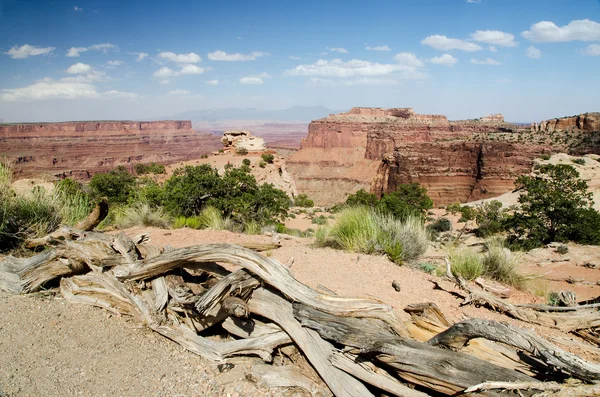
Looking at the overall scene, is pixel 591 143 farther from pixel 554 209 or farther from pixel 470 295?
pixel 470 295

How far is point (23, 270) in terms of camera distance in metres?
4.95

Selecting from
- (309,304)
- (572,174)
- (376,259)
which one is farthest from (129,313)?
(572,174)

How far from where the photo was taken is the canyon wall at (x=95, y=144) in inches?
3071

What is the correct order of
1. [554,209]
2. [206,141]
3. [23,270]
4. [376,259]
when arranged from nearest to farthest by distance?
[23,270]
[376,259]
[554,209]
[206,141]

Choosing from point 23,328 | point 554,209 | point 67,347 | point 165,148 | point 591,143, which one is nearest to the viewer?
point 67,347

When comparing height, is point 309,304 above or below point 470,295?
Result: above

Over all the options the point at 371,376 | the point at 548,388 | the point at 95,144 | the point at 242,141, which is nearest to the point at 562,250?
the point at 548,388

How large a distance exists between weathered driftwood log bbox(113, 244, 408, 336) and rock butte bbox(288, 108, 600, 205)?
153ft

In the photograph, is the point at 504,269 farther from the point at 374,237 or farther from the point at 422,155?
the point at 422,155

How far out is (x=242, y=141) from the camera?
4550cm

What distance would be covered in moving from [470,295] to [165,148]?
400ft

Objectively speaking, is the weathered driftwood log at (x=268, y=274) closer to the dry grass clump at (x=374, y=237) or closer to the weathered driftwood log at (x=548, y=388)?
the weathered driftwood log at (x=548, y=388)

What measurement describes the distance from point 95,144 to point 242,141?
70.6 m

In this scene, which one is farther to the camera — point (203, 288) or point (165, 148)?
point (165, 148)
